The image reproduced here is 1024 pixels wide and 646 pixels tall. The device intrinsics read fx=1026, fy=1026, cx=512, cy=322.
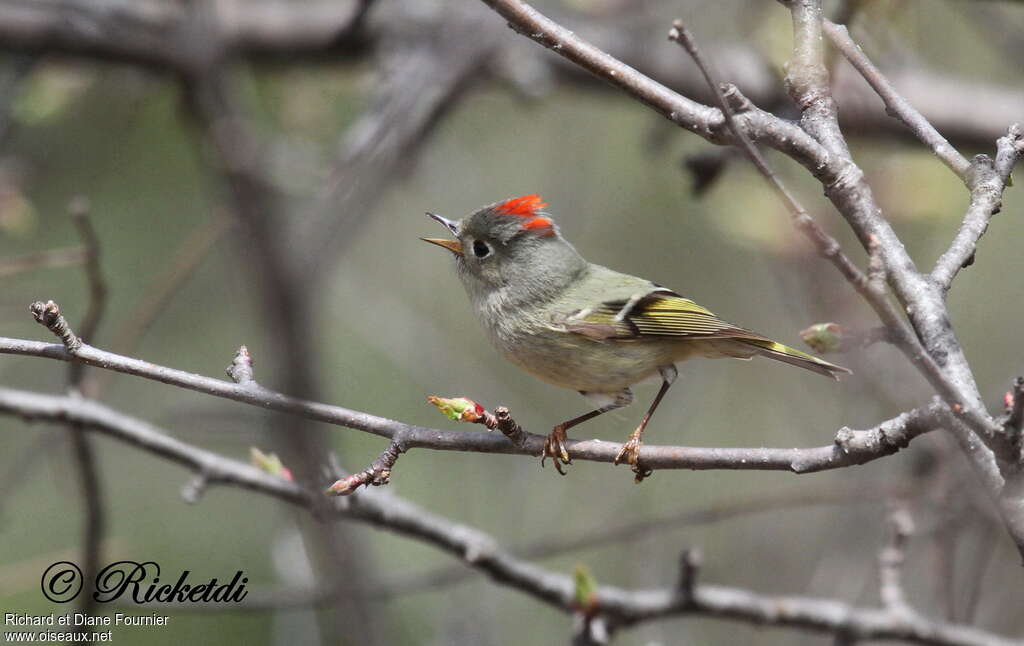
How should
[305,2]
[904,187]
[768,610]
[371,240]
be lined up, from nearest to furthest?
[768,610]
[904,187]
[305,2]
[371,240]

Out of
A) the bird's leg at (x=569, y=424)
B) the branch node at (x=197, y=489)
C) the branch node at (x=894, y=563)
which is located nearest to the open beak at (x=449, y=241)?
the bird's leg at (x=569, y=424)

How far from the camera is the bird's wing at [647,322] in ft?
9.34

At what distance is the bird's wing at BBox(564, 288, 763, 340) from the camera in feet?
9.34

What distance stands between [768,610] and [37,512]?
3.74m

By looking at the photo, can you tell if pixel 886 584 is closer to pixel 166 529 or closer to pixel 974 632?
pixel 974 632

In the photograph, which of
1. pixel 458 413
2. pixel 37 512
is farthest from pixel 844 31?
pixel 37 512

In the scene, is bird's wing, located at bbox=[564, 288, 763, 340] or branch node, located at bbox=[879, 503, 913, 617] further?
bird's wing, located at bbox=[564, 288, 763, 340]

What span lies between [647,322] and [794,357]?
417 millimetres

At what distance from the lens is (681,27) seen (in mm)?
1513

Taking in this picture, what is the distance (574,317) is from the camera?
289 centimetres

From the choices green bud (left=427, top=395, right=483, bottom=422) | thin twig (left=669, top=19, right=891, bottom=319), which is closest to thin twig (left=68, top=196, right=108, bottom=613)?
green bud (left=427, top=395, right=483, bottom=422)

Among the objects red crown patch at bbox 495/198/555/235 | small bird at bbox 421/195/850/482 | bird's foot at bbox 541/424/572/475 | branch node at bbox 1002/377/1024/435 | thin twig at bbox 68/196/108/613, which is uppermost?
red crown patch at bbox 495/198/555/235

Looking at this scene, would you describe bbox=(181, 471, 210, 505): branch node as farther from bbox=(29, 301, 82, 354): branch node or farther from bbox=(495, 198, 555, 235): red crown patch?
bbox=(495, 198, 555, 235): red crown patch

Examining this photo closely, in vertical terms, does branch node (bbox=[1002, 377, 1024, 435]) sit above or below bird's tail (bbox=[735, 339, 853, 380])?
below
